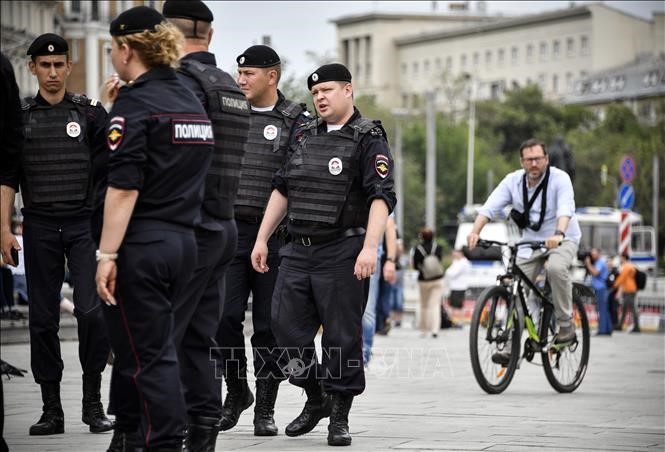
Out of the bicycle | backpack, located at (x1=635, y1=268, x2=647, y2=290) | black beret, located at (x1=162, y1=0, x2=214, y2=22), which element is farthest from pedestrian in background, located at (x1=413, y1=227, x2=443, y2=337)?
black beret, located at (x1=162, y1=0, x2=214, y2=22)

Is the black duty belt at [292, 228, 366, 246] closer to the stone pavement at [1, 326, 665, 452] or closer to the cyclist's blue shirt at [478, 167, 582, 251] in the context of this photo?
the stone pavement at [1, 326, 665, 452]

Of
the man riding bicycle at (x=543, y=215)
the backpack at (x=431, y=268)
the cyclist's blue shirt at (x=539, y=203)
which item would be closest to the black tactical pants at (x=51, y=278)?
the man riding bicycle at (x=543, y=215)

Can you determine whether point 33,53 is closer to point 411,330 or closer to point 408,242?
point 411,330

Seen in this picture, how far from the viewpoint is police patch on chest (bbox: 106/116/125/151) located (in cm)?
656

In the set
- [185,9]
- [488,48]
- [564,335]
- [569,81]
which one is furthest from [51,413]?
[488,48]

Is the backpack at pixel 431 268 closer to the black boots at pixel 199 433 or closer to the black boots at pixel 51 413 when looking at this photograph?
the black boots at pixel 51 413

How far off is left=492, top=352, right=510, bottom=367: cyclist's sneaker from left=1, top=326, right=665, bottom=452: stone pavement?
0.26 metres

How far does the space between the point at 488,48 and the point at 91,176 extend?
149m

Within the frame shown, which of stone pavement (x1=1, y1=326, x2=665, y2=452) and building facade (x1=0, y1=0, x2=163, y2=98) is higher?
building facade (x1=0, y1=0, x2=163, y2=98)

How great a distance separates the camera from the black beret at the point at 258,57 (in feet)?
30.5

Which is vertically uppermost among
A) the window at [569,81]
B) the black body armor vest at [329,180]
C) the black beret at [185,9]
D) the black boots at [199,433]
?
the window at [569,81]

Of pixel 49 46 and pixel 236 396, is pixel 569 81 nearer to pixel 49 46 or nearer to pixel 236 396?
pixel 236 396

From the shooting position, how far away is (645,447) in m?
8.73

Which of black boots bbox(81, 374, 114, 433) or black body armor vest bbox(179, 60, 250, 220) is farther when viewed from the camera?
black boots bbox(81, 374, 114, 433)
